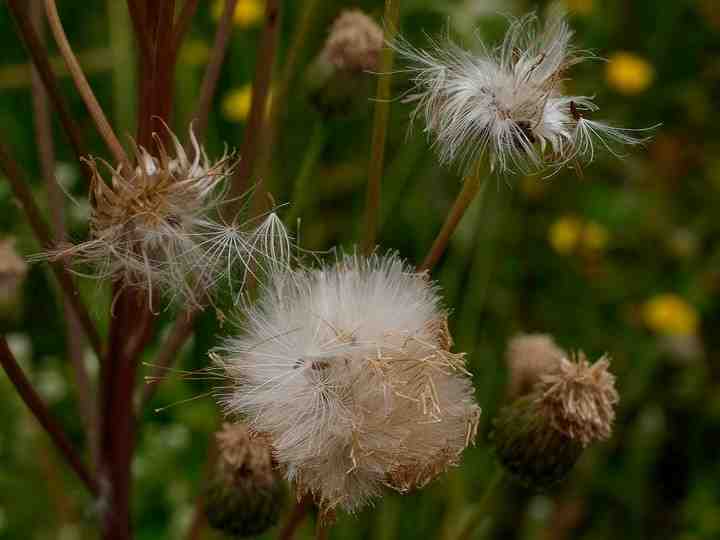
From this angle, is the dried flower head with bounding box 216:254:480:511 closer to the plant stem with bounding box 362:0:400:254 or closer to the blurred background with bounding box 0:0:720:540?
the plant stem with bounding box 362:0:400:254

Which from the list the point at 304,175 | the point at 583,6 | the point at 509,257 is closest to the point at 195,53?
the point at 509,257

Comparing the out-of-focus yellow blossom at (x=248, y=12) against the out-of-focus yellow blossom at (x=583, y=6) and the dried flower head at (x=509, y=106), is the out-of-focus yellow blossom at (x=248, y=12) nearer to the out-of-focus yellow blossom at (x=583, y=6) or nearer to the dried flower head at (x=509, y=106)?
the out-of-focus yellow blossom at (x=583, y=6)

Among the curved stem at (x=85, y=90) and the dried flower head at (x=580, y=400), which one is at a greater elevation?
the curved stem at (x=85, y=90)

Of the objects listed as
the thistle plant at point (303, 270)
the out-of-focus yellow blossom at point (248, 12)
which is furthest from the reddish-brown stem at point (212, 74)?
the out-of-focus yellow blossom at point (248, 12)

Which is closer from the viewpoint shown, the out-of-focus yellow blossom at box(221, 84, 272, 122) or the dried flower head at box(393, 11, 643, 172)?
the dried flower head at box(393, 11, 643, 172)

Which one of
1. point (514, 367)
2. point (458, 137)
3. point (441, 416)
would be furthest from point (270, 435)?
point (514, 367)

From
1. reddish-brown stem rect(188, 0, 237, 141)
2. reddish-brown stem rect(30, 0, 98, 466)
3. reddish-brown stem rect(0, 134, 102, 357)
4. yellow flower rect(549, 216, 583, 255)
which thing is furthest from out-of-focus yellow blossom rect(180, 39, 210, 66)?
reddish-brown stem rect(0, 134, 102, 357)

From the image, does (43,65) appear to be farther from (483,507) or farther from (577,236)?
(577,236)
